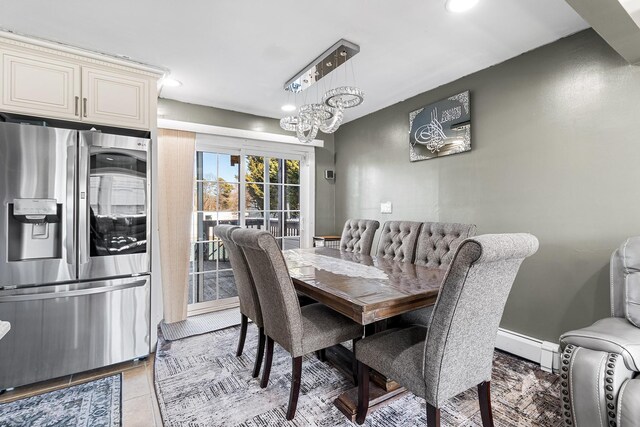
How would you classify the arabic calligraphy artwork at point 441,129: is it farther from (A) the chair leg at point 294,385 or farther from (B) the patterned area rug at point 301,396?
(A) the chair leg at point 294,385

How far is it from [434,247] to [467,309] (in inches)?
47.2

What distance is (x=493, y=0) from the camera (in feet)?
6.11

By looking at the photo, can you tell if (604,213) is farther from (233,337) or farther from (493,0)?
(233,337)

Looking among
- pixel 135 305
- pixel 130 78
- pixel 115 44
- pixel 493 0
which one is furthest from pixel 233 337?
pixel 493 0

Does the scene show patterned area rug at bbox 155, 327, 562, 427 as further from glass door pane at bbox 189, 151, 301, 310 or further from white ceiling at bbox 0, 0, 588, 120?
white ceiling at bbox 0, 0, 588, 120

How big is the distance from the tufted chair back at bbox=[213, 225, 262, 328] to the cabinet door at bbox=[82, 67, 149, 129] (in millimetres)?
1256

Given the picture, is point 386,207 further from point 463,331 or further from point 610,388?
point 610,388

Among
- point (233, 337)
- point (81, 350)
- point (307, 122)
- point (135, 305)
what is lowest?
point (233, 337)

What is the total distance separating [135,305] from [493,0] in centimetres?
331

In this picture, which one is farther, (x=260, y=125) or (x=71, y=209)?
(x=260, y=125)

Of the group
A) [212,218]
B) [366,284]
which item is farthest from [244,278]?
[212,218]

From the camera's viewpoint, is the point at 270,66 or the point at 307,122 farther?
the point at 270,66

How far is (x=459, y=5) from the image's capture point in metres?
1.87

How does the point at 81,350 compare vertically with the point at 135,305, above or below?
below
